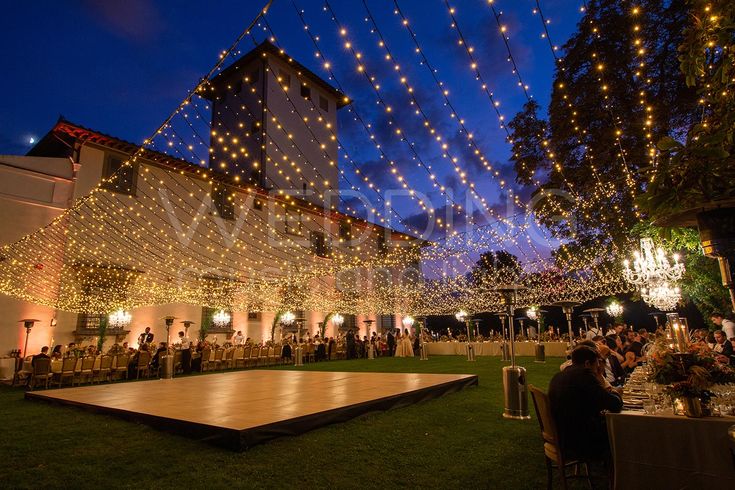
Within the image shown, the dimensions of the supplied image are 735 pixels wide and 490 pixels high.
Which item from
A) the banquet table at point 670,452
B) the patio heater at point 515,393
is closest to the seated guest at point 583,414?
the banquet table at point 670,452

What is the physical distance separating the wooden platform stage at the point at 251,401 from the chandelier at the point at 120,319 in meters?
5.64

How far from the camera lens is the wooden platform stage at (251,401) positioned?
15.6 ft

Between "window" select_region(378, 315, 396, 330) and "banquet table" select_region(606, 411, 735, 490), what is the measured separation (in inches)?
952

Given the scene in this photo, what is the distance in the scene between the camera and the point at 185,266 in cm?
1513

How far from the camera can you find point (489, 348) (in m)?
19.0

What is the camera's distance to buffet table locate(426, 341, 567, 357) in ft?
56.3

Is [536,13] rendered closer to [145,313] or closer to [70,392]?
[70,392]

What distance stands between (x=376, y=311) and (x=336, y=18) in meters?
20.4

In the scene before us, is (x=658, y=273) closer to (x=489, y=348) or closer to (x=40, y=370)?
(x=489, y=348)

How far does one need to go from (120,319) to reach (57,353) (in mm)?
3002

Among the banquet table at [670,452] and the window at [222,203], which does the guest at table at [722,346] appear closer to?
the banquet table at [670,452]

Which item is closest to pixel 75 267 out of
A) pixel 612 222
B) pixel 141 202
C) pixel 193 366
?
pixel 141 202

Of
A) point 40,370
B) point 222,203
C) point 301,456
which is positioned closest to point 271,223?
point 222,203

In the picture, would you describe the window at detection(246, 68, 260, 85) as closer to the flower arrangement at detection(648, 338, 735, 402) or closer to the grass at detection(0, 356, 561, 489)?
the grass at detection(0, 356, 561, 489)
